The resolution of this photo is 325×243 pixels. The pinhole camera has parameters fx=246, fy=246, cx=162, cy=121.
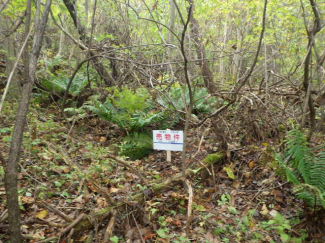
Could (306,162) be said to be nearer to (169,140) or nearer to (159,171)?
(169,140)

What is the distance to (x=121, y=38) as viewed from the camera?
22.1 ft

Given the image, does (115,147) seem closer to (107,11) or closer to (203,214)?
(203,214)

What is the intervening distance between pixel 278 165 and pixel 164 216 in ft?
4.84

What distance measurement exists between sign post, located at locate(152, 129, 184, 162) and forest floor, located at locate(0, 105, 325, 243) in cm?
41

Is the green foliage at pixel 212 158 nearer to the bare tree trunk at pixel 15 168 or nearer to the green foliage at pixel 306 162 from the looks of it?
the green foliage at pixel 306 162

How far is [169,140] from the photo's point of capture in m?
4.00

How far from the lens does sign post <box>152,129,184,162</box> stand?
3.92 metres

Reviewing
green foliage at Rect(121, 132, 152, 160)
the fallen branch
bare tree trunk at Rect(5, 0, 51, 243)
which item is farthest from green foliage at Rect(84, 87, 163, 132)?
bare tree trunk at Rect(5, 0, 51, 243)

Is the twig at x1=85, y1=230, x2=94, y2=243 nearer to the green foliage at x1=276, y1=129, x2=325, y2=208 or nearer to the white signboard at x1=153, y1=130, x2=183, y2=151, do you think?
the white signboard at x1=153, y1=130, x2=183, y2=151

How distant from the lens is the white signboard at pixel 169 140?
3920 millimetres

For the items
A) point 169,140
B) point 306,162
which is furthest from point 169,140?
point 306,162

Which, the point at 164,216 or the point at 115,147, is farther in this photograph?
the point at 115,147

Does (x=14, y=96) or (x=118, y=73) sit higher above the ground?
(x=118, y=73)

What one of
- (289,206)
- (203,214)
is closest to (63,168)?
(203,214)
